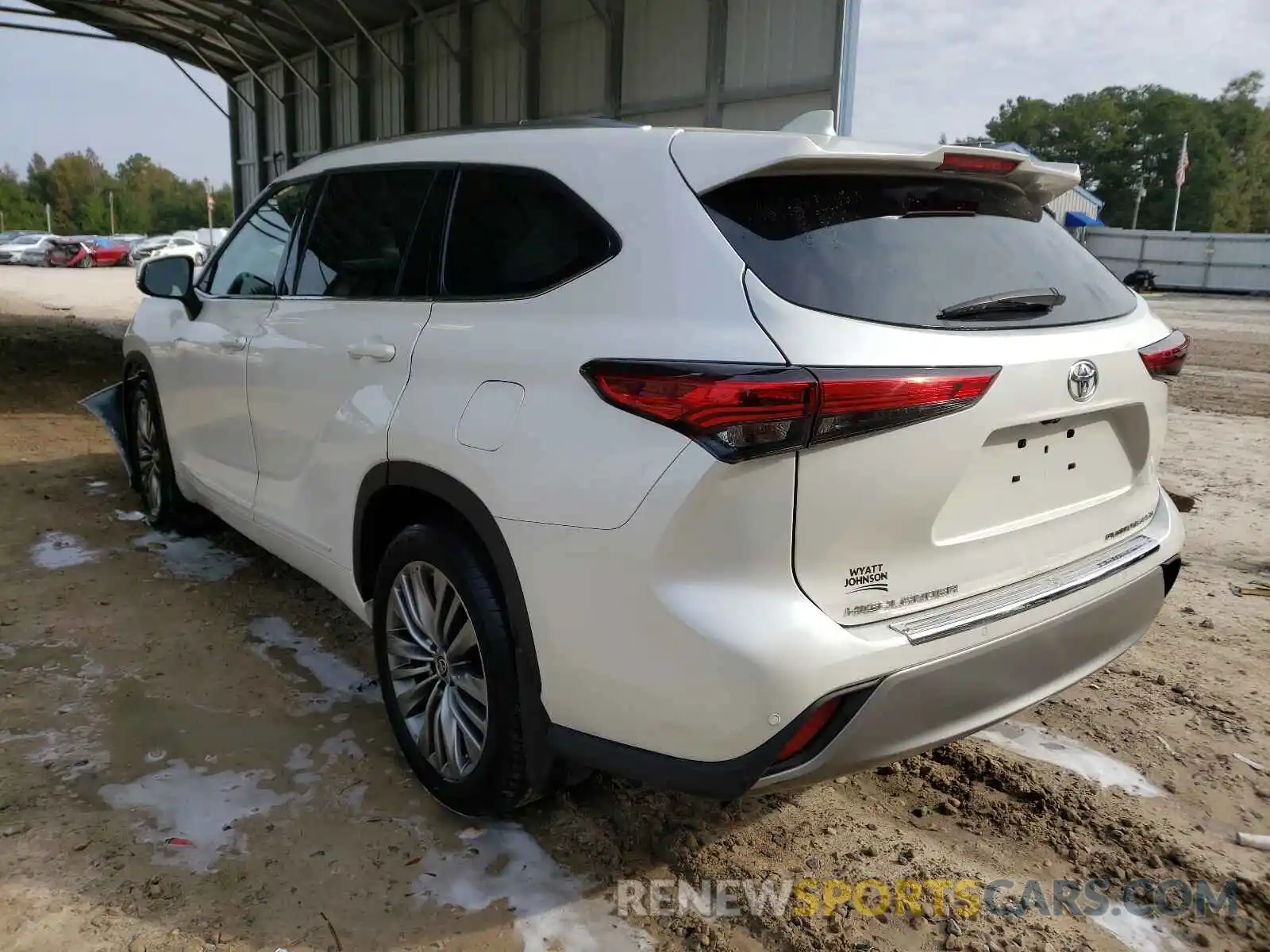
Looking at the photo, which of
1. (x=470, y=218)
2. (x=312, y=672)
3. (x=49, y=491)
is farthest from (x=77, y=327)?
(x=470, y=218)

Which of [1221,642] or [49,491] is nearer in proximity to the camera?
[1221,642]

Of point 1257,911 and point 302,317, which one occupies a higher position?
point 302,317

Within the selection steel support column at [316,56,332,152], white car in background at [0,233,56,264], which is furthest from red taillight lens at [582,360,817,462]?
white car in background at [0,233,56,264]

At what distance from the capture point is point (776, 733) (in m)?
1.98

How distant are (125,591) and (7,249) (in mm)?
46641

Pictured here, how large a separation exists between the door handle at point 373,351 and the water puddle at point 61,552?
2.79m

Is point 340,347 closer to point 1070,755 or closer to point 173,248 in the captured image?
point 1070,755

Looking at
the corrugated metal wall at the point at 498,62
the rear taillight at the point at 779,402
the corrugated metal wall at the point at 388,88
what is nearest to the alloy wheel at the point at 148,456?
the rear taillight at the point at 779,402

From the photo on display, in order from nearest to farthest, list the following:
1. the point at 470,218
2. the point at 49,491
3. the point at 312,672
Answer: the point at 470,218
the point at 312,672
the point at 49,491

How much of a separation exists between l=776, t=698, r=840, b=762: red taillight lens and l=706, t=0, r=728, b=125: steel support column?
9840 mm

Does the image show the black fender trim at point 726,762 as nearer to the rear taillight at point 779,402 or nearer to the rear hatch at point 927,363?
the rear hatch at point 927,363

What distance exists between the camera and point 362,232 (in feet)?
10.9

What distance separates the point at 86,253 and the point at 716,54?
40.9m

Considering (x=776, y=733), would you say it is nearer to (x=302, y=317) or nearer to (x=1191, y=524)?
(x=302, y=317)
